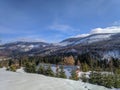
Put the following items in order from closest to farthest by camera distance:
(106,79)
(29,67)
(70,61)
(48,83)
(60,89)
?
(60,89), (48,83), (106,79), (29,67), (70,61)

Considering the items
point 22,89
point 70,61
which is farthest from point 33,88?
point 70,61

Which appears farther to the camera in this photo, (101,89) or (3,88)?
(101,89)

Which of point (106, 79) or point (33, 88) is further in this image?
point (106, 79)

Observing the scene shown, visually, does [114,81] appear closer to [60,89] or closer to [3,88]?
[60,89]

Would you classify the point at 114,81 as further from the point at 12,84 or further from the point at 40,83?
the point at 12,84

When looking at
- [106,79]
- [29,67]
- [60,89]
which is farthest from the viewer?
[29,67]

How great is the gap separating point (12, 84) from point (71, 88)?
4.86 meters

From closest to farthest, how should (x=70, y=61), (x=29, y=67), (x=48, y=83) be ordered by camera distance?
(x=48, y=83)
(x=29, y=67)
(x=70, y=61)

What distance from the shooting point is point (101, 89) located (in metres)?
18.5

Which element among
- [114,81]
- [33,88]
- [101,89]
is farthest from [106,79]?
[33,88]

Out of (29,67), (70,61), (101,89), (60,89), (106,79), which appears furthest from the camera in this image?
(70,61)

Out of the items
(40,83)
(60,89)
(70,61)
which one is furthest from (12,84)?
(70,61)

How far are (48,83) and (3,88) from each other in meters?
3.84

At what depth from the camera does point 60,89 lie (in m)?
16.0
